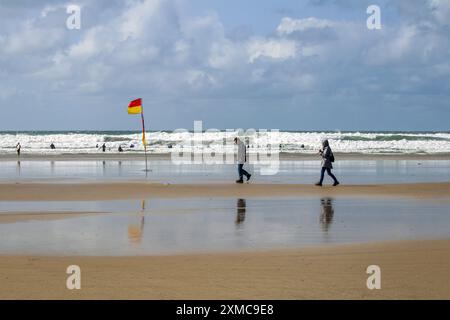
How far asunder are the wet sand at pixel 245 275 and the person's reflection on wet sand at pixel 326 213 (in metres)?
2.97

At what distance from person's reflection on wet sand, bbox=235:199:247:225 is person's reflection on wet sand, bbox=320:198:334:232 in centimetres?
180

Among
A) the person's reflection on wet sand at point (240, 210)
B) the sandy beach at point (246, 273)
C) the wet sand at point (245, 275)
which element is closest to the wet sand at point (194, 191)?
the person's reflection on wet sand at point (240, 210)

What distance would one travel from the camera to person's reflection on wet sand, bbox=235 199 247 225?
599 inches

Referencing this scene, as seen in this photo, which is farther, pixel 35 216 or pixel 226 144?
pixel 226 144

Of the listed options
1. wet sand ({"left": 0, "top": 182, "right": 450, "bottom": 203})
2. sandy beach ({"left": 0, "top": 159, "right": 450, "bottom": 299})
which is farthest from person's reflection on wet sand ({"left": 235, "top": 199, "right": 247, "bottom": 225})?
wet sand ({"left": 0, "top": 182, "right": 450, "bottom": 203})

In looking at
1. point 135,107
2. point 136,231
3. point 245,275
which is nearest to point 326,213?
point 136,231

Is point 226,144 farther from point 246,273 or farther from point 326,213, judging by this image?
point 246,273

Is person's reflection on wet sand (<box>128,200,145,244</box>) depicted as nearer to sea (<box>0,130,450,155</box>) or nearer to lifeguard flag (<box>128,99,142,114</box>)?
lifeguard flag (<box>128,99,142,114</box>)

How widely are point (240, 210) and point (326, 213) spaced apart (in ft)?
7.28

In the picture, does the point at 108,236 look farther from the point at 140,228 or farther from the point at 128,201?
the point at 128,201

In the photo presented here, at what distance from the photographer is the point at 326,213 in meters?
16.5

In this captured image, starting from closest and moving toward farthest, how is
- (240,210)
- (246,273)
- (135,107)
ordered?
(246,273) → (240,210) → (135,107)

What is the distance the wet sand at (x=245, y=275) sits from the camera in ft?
26.6
